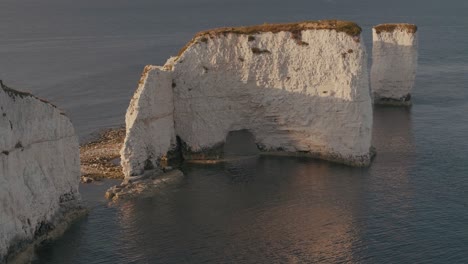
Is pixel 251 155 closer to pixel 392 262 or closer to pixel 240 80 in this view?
pixel 240 80

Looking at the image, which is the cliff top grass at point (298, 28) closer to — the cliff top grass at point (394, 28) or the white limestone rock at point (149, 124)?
the white limestone rock at point (149, 124)

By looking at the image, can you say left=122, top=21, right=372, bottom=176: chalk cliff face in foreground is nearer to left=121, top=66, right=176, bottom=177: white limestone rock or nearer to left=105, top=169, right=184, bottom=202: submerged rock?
left=121, top=66, right=176, bottom=177: white limestone rock

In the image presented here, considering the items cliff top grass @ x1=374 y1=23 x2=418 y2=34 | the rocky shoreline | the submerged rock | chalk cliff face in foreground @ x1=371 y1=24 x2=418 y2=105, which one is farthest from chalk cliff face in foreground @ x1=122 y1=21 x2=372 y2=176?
chalk cliff face in foreground @ x1=371 y1=24 x2=418 y2=105

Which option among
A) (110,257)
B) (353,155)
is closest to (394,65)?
(353,155)

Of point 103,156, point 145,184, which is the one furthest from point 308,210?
point 103,156

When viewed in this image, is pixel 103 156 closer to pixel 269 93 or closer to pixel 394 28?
pixel 269 93

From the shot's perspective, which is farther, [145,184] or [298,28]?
[298,28]

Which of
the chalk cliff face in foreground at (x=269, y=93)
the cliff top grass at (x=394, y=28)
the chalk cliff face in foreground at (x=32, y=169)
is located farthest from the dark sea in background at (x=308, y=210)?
the cliff top grass at (x=394, y=28)
